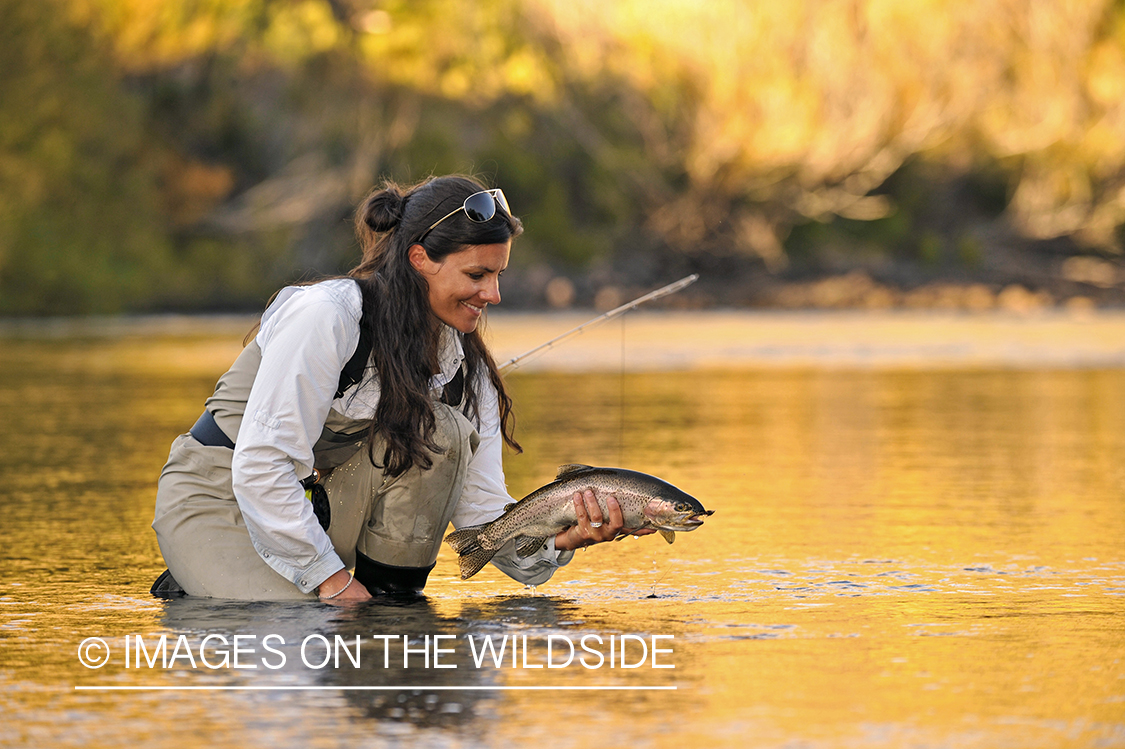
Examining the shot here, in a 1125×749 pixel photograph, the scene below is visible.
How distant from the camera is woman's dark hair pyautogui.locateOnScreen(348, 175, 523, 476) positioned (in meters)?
4.34

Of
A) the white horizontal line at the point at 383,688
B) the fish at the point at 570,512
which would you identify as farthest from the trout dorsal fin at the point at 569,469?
the white horizontal line at the point at 383,688

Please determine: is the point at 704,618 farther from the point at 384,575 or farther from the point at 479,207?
the point at 479,207

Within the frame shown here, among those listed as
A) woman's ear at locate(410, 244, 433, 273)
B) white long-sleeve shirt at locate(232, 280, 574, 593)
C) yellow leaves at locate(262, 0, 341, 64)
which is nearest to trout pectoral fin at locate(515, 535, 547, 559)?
white long-sleeve shirt at locate(232, 280, 574, 593)

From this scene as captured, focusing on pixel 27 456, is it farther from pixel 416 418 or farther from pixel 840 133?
pixel 840 133

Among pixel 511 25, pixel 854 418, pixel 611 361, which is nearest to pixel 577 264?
pixel 511 25

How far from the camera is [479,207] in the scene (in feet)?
14.3

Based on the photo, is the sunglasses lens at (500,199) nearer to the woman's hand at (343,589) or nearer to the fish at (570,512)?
the fish at (570,512)

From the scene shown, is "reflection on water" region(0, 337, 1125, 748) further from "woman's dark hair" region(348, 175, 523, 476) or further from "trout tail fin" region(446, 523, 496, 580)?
"woman's dark hair" region(348, 175, 523, 476)

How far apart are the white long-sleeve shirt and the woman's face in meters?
0.21

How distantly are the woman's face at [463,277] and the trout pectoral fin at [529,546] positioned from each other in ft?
2.03

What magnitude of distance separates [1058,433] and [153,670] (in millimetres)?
6830

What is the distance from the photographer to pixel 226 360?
16828 millimetres

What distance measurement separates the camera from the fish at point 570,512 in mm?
4309

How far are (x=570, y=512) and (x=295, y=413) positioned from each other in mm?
786
